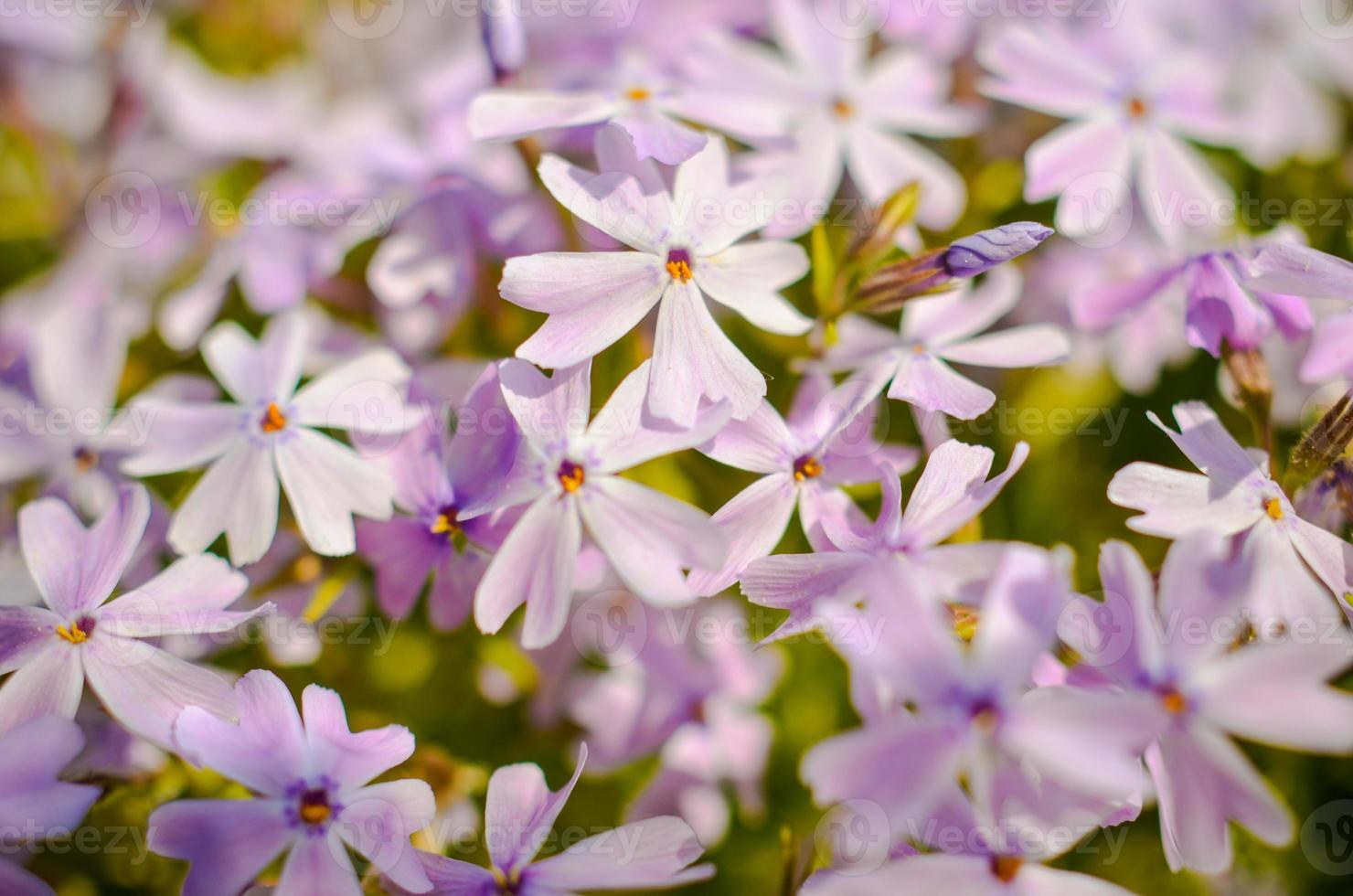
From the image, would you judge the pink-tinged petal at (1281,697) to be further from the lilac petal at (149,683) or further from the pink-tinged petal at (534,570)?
the lilac petal at (149,683)

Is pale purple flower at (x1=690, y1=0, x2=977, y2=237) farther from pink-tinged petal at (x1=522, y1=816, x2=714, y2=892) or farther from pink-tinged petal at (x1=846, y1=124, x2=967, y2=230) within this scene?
pink-tinged petal at (x1=522, y1=816, x2=714, y2=892)

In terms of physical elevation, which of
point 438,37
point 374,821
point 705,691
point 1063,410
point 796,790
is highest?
point 438,37

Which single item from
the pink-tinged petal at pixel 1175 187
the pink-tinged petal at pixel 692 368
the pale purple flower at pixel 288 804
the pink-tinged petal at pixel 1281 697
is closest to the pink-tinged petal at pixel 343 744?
the pale purple flower at pixel 288 804

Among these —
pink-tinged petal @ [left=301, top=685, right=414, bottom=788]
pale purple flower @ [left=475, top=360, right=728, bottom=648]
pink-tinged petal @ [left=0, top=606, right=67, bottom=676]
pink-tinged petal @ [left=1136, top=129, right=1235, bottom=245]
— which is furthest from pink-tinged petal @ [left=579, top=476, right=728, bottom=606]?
pink-tinged petal @ [left=1136, top=129, right=1235, bottom=245]

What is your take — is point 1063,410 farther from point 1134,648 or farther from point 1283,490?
point 1134,648

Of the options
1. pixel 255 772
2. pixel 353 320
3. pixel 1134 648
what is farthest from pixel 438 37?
pixel 1134 648
